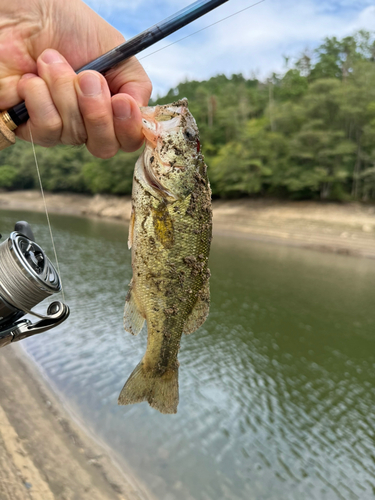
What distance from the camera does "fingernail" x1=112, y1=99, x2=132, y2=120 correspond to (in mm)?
2049

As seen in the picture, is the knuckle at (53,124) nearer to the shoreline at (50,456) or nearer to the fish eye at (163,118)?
the fish eye at (163,118)

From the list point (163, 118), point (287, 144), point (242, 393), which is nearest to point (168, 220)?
point (163, 118)

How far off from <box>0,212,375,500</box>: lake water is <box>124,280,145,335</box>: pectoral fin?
455 centimetres

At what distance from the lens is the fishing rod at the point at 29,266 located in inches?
81.8

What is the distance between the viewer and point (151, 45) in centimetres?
212

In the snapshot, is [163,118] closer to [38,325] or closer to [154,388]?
[38,325]

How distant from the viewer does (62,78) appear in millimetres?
1973

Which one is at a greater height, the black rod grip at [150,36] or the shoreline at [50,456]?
the black rod grip at [150,36]

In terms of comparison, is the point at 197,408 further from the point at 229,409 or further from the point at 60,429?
the point at 60,429

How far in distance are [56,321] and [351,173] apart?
39.7 metres

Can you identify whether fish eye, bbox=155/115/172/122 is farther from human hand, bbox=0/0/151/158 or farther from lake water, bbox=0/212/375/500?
lake water, bbox=0/212/375/500

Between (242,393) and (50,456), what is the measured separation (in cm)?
388

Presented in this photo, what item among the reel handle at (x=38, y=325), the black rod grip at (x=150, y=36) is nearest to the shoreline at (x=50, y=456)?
the reel handle at (x=38, y=325)

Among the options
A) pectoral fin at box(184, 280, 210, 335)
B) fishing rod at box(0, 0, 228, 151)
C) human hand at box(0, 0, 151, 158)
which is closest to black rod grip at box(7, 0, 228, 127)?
fishing rod at box(0, 0, 228, 151)
